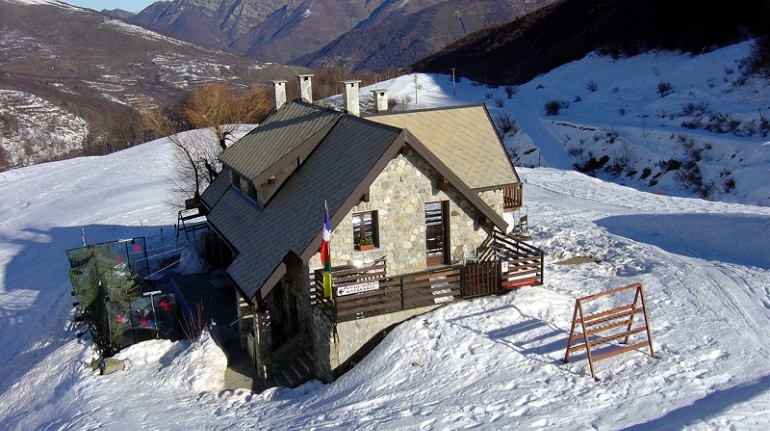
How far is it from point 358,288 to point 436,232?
324 centimetres

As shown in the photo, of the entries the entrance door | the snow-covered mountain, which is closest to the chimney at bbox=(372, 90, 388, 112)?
the entrance door

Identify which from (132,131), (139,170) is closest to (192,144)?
(139,170)

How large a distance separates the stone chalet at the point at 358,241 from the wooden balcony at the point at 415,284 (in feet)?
0.10

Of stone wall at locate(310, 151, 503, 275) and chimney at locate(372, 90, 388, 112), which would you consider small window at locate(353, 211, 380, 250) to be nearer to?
stone wall at locate(310, 151, 503, 275)

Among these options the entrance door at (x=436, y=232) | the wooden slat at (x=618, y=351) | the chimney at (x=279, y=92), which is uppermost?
the chimney at (x=279, y=92)

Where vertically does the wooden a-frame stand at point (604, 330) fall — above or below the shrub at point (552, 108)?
below

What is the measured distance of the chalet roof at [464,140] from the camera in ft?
70.6

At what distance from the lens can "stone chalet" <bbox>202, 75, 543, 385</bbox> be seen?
17.5 meters

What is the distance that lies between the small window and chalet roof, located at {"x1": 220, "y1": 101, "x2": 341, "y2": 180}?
386cm

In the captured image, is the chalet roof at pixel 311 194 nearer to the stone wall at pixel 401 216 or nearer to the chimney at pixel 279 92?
the stone wall at pixel 401 216

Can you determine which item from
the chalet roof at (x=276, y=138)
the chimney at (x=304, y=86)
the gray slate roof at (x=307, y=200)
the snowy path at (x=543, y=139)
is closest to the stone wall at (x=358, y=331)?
the gray slate roof at (x=307, y=200)

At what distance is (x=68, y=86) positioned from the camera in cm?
16938

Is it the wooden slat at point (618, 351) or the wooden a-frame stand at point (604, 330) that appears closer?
the wooden a-frame stand at point (604, 330)

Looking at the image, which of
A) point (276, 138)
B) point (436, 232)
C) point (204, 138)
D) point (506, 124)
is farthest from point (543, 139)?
point (436, 232)
